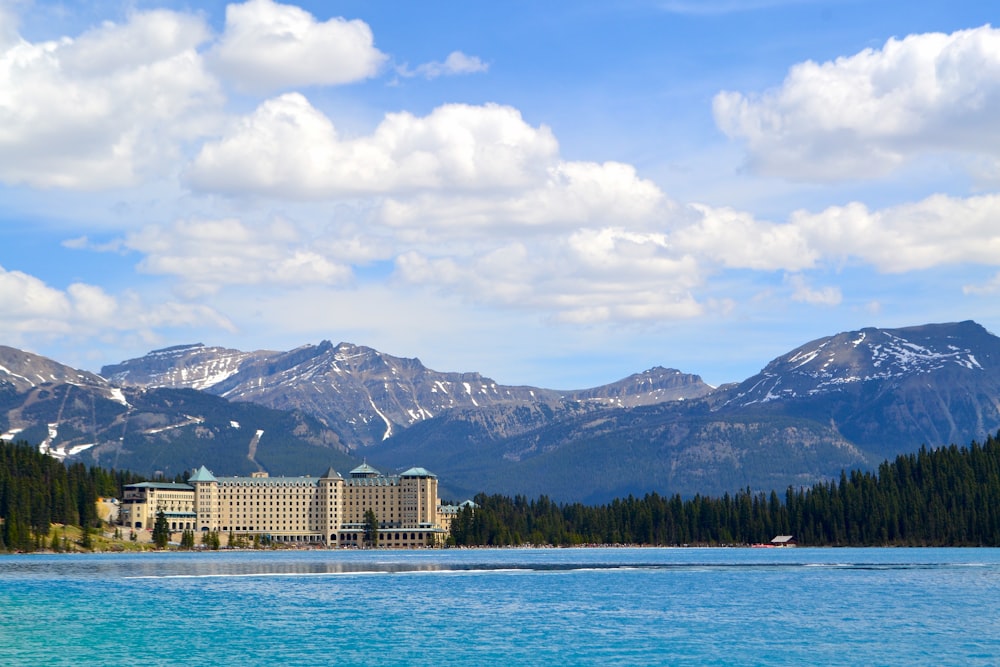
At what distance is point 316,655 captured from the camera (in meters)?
98.5

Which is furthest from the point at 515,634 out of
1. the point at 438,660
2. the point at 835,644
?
the point at 835,644

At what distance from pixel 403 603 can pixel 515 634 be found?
34459 millimetres

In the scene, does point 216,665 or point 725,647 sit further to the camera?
point 725,647

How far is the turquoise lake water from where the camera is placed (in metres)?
97.8

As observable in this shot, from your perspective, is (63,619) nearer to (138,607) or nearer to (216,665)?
(138,607)

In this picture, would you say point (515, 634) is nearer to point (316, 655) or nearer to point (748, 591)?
point (316, 655)

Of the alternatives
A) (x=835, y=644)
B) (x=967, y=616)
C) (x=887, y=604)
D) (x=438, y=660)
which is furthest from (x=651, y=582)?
(x=438, y=660)

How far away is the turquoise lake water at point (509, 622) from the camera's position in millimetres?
97812

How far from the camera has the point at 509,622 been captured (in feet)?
395

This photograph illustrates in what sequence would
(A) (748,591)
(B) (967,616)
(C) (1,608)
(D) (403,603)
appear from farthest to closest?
1. (A) (748,591)
2. (D) (403,603)
3. (C) (1,608)
4. (B) (967,616)

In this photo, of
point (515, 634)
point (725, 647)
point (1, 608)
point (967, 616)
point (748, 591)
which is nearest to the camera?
point (725, 647)

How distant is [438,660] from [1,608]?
60.2 meters

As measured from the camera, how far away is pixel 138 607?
5438 inches

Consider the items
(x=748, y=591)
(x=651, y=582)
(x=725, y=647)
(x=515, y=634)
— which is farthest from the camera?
(x=651, y=582)
